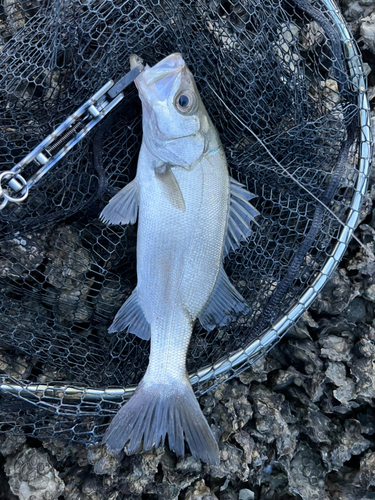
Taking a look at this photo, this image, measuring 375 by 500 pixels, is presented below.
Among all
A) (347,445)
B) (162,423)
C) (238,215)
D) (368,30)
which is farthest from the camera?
(368,30)

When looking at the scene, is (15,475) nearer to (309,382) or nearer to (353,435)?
(309,382)

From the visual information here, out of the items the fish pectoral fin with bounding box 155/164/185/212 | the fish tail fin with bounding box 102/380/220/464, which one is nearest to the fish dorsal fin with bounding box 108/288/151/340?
the fish tail fin with bounding box 102/380/220/464

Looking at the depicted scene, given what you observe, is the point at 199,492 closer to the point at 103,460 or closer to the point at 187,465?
the point at 187,465

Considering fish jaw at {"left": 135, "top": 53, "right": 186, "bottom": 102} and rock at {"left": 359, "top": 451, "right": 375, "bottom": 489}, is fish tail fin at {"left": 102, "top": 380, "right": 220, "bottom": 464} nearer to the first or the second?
rock at {"left": 359, "top": 451, "right": 375, "bottom": 489}

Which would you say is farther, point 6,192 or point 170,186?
point 170,186

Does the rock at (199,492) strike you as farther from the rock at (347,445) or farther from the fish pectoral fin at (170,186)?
the fish pectoral fin at (170,186)

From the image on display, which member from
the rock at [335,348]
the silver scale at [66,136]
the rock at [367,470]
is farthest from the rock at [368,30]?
the rock at [367,470]

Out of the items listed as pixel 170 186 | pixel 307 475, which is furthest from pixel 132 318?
pixel 307 475
